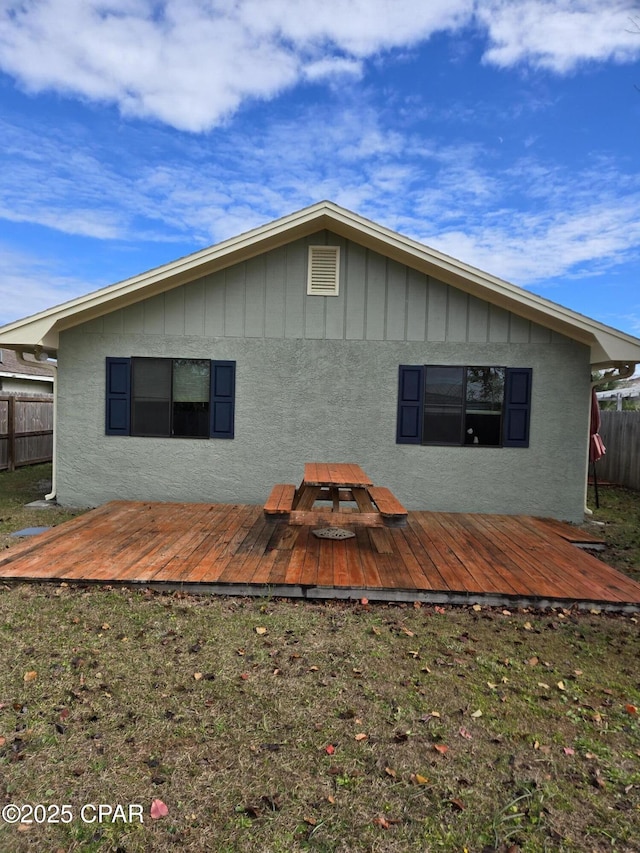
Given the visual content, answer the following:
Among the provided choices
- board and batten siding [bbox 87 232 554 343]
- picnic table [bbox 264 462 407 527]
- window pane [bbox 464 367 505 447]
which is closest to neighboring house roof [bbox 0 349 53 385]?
board and batten siding [bbox 87 232 554 343]

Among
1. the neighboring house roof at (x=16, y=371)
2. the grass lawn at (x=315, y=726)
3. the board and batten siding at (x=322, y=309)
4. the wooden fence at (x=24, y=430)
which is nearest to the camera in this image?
the grass lawn at (x=315, y=726)

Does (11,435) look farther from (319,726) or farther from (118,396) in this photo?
(319,726)

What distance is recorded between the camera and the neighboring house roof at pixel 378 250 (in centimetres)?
632

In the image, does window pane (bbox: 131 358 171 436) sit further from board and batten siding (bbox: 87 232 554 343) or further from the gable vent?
the gable vent

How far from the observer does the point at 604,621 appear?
3.69 metres

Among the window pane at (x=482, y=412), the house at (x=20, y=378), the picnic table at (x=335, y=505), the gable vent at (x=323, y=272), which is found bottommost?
the picnic table at (x=335, y=505)

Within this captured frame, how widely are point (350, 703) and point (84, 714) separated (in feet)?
4.42

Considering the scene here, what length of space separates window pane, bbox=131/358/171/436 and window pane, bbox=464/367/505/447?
172 inches

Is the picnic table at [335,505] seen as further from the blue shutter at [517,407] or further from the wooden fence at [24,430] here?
the wooden fence at [24,430]

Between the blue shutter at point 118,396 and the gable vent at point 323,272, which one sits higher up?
the gable vent at point 323,272

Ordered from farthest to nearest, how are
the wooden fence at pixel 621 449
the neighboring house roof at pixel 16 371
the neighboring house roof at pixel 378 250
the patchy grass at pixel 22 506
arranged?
1. the neighboring house roof at pixel 16 371
2. the wooden fence at pixel 621 449
3. the neighboring house roof at pixel 378 250
4. the patchy grass at pixel 22 506

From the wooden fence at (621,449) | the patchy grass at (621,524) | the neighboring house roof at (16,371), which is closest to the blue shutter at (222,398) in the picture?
the patchy grass at (621,524)

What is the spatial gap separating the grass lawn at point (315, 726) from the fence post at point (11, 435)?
7.76 meters

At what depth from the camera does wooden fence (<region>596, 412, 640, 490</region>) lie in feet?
33.1
